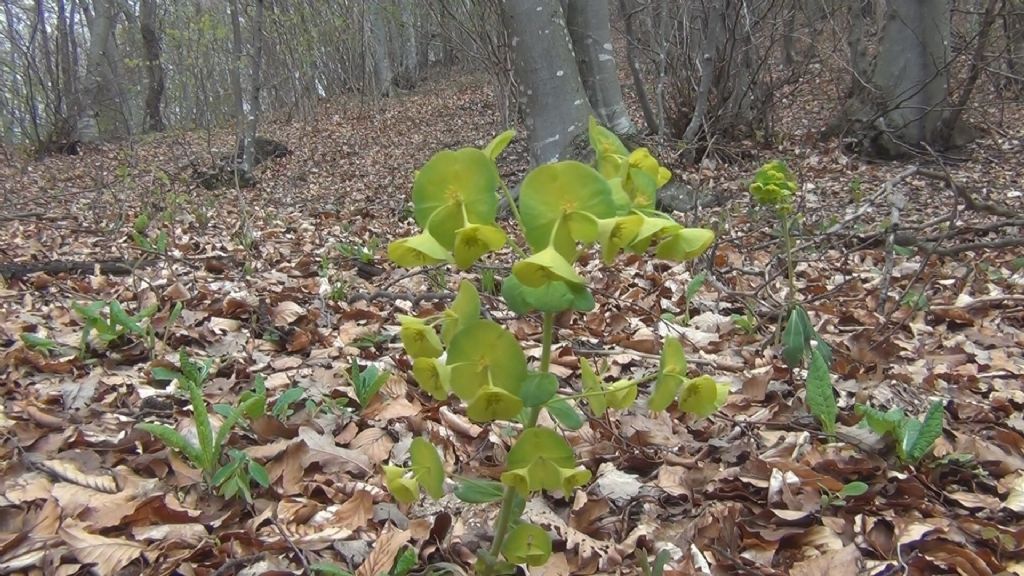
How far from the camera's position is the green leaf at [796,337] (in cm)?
177

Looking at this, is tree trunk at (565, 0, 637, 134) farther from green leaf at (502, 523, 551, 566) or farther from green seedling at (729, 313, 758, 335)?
green leaf at (502, 523, 551, 566)

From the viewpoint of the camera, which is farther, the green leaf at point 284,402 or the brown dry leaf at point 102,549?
the green leaf at point 284,402

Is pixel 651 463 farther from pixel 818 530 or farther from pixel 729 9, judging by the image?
pixel 729 9

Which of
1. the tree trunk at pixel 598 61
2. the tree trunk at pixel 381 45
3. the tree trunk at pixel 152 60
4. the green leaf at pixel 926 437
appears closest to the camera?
the green leaf at pixel 926 437

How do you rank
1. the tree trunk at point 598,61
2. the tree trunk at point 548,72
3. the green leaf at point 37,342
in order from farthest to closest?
the tree trunk at point 598,61
the tree trunk at point 548,72
the green leaf at point 37,342

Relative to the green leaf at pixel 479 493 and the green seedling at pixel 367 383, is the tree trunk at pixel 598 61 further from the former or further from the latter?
the green leaf at pixel 479 493

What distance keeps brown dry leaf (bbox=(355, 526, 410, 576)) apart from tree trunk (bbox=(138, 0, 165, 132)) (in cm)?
1589

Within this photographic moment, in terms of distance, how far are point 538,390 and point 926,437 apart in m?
1.03

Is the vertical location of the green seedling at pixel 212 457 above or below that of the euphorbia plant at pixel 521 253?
below

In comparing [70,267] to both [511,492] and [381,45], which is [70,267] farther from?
[381,45]

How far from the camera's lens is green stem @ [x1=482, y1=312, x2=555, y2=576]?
0.82 m

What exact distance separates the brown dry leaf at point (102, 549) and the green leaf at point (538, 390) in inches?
35.1

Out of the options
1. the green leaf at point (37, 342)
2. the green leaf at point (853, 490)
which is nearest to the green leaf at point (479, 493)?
the green leaf at point (853, 490)

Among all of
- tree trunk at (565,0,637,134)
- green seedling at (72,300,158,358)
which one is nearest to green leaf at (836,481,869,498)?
green seedling at (72,300,158,358)
